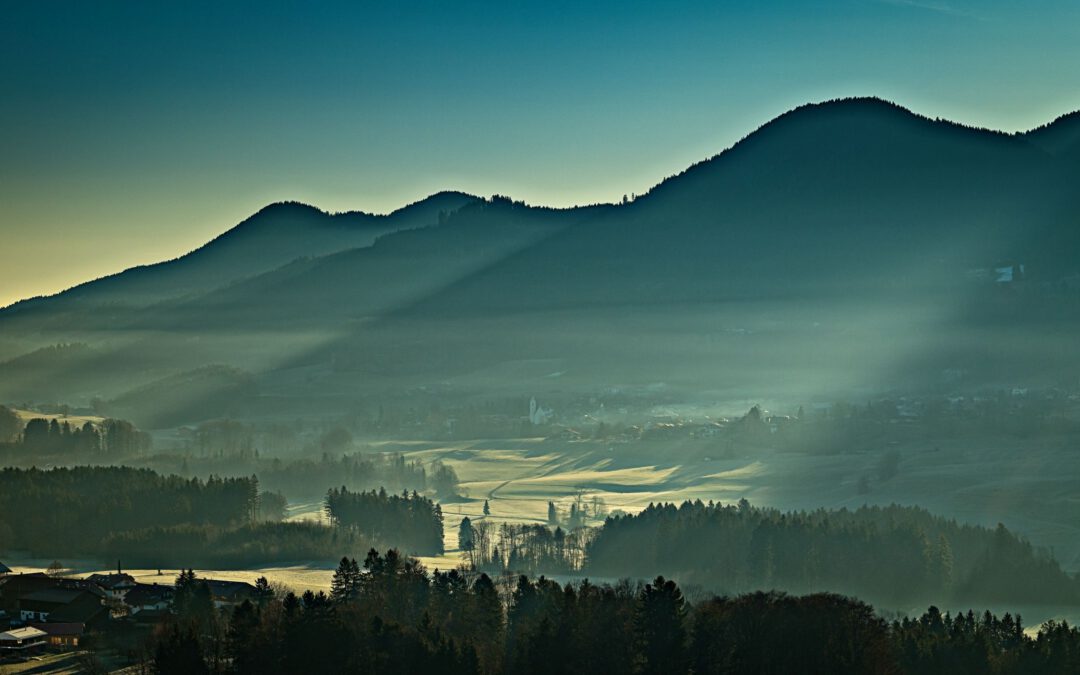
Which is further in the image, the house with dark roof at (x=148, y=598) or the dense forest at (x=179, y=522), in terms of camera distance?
the dense forest at (x=179, y=522)

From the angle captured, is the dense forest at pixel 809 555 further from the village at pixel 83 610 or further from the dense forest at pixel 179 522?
the village at pixel 83 610

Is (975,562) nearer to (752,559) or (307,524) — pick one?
(752,559)

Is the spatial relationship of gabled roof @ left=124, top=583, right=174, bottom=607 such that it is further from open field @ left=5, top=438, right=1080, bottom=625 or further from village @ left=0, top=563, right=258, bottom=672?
open field @ left=5, top=438, right=1080, bottom=625

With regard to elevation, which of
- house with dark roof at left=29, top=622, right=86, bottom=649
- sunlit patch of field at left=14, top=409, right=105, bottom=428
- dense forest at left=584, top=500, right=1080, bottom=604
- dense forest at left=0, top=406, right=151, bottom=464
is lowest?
dense forest at left=584, top=500, right=1080, bottom=604

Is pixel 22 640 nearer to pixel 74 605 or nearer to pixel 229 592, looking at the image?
pixel 74 605

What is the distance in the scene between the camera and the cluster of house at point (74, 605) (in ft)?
213

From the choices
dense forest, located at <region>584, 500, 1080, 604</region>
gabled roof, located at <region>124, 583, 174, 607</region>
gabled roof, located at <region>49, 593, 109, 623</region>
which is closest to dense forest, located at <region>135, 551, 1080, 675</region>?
gabled roof, located at <region>49, 593, 109, 623</region>

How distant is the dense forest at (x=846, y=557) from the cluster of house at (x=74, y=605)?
2791 cm

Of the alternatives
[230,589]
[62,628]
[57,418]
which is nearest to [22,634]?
[62,628]

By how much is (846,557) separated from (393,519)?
105ft

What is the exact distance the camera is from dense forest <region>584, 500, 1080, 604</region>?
85.3m

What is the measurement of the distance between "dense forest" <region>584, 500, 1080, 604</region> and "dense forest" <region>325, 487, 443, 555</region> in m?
11.5

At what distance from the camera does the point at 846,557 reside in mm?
88500

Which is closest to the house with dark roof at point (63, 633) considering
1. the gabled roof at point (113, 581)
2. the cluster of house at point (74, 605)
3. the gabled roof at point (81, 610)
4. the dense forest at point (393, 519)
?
the cluster of house at point (74, 605)
